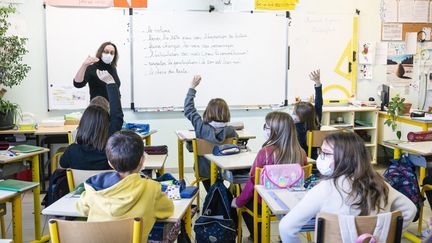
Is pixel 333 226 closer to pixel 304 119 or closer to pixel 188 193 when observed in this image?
pixel 188 193

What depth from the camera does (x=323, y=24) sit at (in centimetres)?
622

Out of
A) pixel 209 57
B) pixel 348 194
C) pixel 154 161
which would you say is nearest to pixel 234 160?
pixel 154 161

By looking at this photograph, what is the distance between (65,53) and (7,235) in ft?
8.04

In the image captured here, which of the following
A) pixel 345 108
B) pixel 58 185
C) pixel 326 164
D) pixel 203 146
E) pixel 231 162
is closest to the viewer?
pixel 326 164

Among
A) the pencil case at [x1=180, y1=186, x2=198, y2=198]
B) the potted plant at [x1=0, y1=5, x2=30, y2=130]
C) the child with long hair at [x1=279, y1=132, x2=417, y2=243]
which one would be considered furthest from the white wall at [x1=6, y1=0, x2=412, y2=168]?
the child with long hair at [x1=279, y1=132, x2=417, y2=243]

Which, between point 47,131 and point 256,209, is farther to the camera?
point 47,131

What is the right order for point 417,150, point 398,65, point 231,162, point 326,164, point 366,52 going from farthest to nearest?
point 398,65 < point 366,52 < point 417,150 < point 231,162 < point 326,164

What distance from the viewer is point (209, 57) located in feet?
19.5

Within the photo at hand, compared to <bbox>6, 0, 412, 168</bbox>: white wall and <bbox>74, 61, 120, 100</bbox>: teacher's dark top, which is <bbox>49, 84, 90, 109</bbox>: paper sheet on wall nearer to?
<bbox>6, 0, 412, 168</bbox>: white wall

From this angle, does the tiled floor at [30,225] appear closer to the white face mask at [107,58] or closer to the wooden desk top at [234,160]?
the wooden desk top at [234,160]

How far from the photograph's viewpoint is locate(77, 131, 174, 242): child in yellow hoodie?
2.01 meters

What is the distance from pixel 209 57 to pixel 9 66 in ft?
7.65

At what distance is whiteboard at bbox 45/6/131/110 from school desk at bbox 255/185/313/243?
353 cm

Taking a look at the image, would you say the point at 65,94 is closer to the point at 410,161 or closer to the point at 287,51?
the point at 287,51
